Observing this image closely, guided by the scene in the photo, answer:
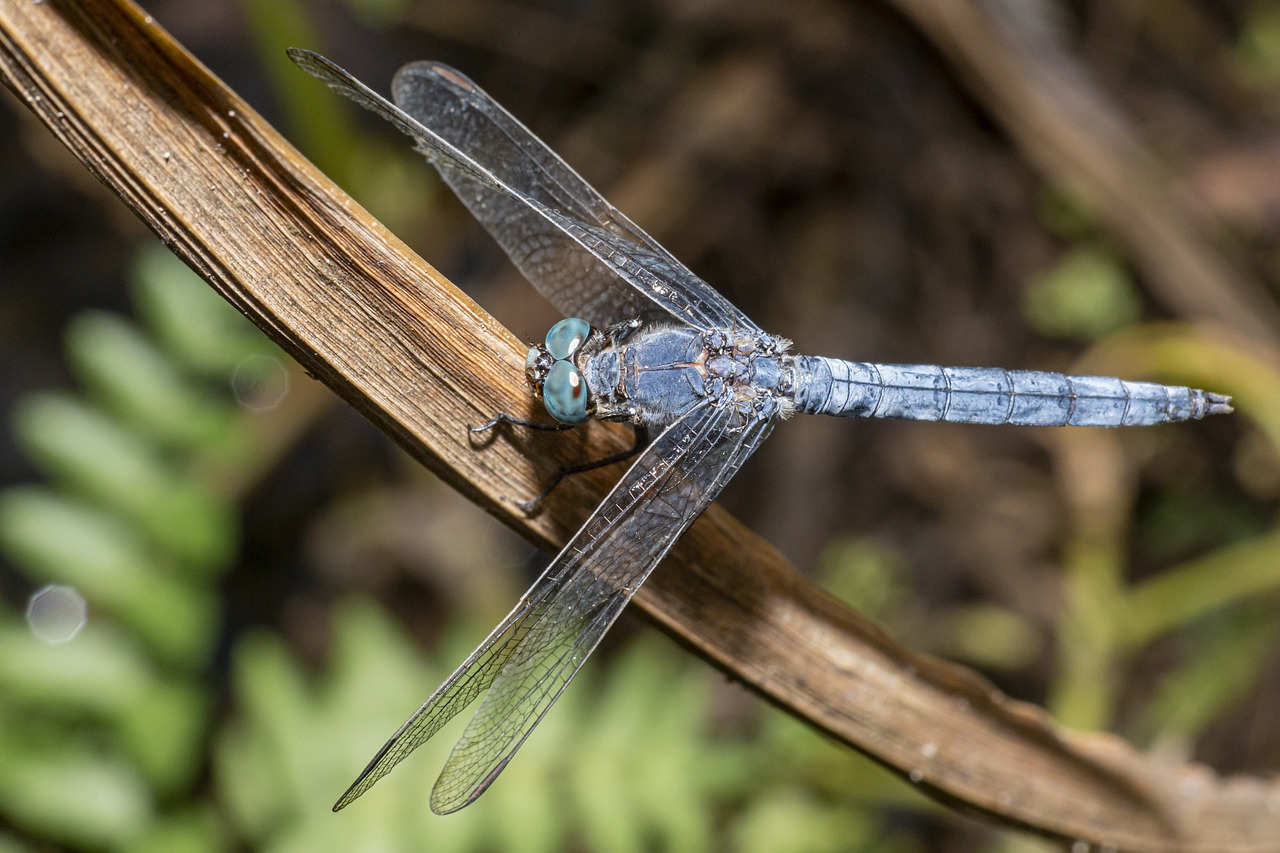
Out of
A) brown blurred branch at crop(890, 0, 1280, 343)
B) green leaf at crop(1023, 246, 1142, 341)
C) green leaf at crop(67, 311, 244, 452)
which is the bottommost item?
green leaf at crop(67, 311, 244, 452)

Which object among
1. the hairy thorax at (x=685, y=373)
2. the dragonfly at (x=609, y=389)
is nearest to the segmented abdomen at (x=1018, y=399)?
the dragonfly at (x=609, y=389)

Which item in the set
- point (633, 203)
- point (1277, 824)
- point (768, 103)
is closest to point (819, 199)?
point (768, 103)

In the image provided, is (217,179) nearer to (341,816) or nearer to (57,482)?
(341,816)

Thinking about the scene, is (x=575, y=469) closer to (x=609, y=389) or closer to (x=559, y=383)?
(x=559, y=383)

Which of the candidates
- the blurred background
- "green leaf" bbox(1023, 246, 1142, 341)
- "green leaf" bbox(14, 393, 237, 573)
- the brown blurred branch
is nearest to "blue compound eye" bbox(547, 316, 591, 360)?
the blurred background

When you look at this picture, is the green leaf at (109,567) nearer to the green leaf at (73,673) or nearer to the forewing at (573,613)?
the green leaf at (73,673)

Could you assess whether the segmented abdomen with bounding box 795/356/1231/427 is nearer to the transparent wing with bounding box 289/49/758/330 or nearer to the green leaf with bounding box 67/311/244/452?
the transparent wing with bounding box 289/49/758/330
